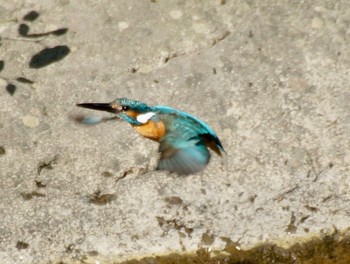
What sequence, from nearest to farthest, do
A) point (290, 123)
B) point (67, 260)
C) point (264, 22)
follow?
point (67, 260) → point (290, 123) → point (264, 22)

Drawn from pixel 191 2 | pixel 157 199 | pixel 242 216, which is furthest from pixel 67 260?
pixel 191 2

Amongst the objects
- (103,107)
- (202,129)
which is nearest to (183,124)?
(202,129)

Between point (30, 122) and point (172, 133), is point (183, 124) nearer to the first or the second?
point (172, 133)

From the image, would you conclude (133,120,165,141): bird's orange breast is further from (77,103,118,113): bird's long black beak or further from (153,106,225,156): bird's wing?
(77,103,118,113): bird's long black beak

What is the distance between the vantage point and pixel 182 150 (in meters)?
3.33

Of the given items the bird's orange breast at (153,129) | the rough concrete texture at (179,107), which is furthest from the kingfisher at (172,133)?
the rough concrete texture at (179,107)

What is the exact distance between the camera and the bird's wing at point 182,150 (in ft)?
10.8

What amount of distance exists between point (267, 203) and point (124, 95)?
91 centimetres

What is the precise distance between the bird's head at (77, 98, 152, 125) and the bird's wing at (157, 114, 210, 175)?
0.14 meters

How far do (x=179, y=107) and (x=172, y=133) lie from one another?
609 millimetres

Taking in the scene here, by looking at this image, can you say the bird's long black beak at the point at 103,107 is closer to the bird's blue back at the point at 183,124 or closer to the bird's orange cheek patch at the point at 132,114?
the bird's orange cheek patch at the point at 132,114

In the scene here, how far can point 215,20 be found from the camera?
172 inches

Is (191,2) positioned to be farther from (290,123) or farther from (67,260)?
(67,260)

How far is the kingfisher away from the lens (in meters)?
3.31
